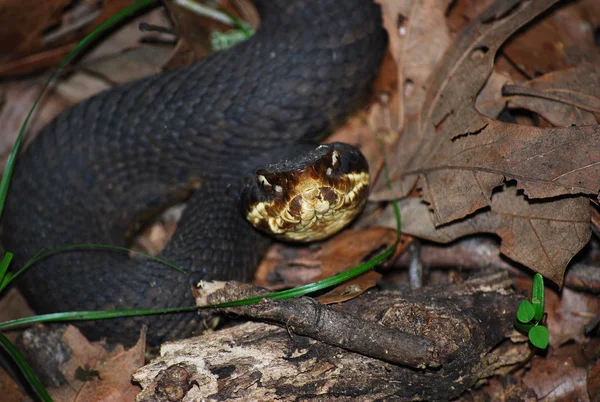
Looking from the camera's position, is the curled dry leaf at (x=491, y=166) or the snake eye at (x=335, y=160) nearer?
the curled dry leaf at (x=491, y=166)

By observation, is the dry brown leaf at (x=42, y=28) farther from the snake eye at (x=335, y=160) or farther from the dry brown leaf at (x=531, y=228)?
the dry brown leaf at (x=531, y=228)

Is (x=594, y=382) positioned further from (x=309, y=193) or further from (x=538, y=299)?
(x=309, y=193)

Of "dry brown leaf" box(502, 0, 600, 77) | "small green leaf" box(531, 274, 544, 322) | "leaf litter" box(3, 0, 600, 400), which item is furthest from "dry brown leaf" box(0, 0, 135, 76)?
"small green leaf" box(531, 274, 544, 322)

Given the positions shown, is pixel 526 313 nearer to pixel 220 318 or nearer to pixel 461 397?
pixel 461 397

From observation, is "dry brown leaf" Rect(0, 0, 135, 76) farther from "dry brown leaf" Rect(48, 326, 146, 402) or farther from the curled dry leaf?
the curled dry leaf


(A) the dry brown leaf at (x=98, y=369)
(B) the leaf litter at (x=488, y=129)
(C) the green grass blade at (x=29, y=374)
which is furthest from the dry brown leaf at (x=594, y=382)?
(C) the green grass blade at (x=29, y=374)

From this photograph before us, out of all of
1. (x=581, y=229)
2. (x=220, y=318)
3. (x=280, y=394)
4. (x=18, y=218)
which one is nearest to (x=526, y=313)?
(x=581, y=229)
